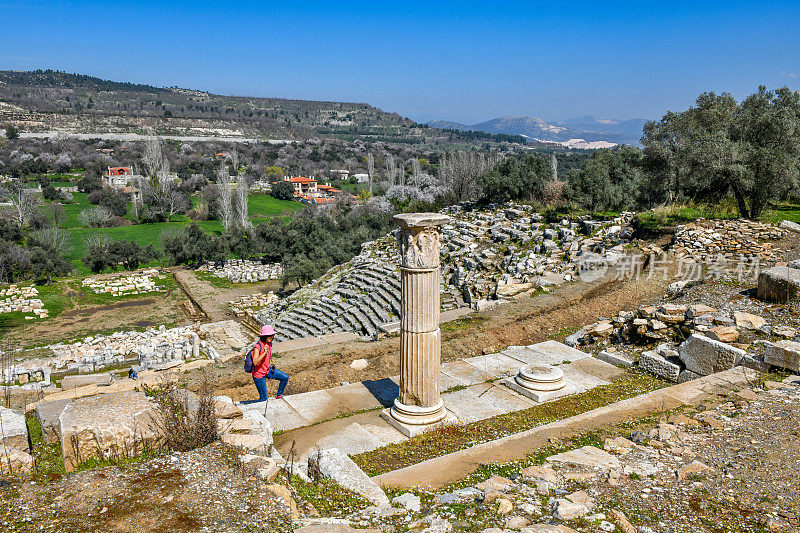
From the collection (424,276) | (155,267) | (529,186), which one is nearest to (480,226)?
(529,186)

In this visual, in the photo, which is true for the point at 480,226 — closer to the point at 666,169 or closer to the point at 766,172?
the point at 666,169

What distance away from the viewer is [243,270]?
38312 mm

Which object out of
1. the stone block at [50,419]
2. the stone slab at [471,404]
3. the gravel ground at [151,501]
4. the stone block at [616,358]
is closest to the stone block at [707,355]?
the stone block at [616,358]

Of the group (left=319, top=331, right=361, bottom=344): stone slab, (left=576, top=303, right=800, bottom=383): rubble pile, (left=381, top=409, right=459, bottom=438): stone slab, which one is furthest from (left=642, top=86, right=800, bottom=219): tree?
(left=381, top=409, right=459, bottom=438): stone slab

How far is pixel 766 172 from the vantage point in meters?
15.9

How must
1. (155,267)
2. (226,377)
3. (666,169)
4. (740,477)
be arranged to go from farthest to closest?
(155,267) → (666,169) → (226,377) → (740,477)

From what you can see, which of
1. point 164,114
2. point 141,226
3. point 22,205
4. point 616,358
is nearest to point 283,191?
point 141,226

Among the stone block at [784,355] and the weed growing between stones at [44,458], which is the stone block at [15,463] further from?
the stone block at [784,355]

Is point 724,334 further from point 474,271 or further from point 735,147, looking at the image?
point 474,271

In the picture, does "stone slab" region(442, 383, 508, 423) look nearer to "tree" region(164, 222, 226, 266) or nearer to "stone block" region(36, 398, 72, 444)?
"stone block" region(36, 398, 72, 444)

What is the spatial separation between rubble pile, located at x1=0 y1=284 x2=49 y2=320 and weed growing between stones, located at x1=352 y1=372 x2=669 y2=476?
28.6 metres

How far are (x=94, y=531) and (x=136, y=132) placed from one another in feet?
403

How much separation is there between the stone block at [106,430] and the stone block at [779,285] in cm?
1093

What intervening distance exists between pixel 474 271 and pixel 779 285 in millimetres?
10148
